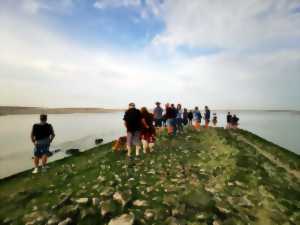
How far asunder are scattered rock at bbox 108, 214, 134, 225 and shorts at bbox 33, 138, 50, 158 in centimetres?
728

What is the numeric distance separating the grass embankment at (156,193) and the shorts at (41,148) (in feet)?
3.43

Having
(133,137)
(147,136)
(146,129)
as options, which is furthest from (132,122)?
(147,136)

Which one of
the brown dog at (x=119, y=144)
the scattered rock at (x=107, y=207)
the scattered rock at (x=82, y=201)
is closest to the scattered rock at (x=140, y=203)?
the scattered rock at (x=107, y=207)

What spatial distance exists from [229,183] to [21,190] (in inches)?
331

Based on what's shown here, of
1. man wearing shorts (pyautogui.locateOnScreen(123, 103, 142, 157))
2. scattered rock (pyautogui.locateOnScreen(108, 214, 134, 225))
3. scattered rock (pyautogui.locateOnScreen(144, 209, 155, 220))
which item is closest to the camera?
scattered rock (pyautogui.locateOnScreen(108, 214, 134, 225))

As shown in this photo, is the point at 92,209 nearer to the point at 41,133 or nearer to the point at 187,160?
the point at 41,133

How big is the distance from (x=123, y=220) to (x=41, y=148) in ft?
24.8

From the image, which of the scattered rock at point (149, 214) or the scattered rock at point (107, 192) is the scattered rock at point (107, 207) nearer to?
the scattered rock at point (107, 192)

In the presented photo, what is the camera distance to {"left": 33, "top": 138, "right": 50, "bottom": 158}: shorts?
40.3 ft

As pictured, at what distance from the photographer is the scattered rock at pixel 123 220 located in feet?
21.3

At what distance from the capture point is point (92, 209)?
7250 mm

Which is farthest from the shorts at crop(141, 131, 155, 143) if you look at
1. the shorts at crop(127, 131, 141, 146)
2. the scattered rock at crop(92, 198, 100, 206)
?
the scattered rock at crop(92, 198, 100, 206)

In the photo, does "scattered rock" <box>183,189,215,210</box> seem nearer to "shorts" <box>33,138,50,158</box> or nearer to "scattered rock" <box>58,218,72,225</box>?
"scattered rock" <box>58,218,72,225</box>

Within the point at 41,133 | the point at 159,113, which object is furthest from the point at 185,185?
the point at 159,113
